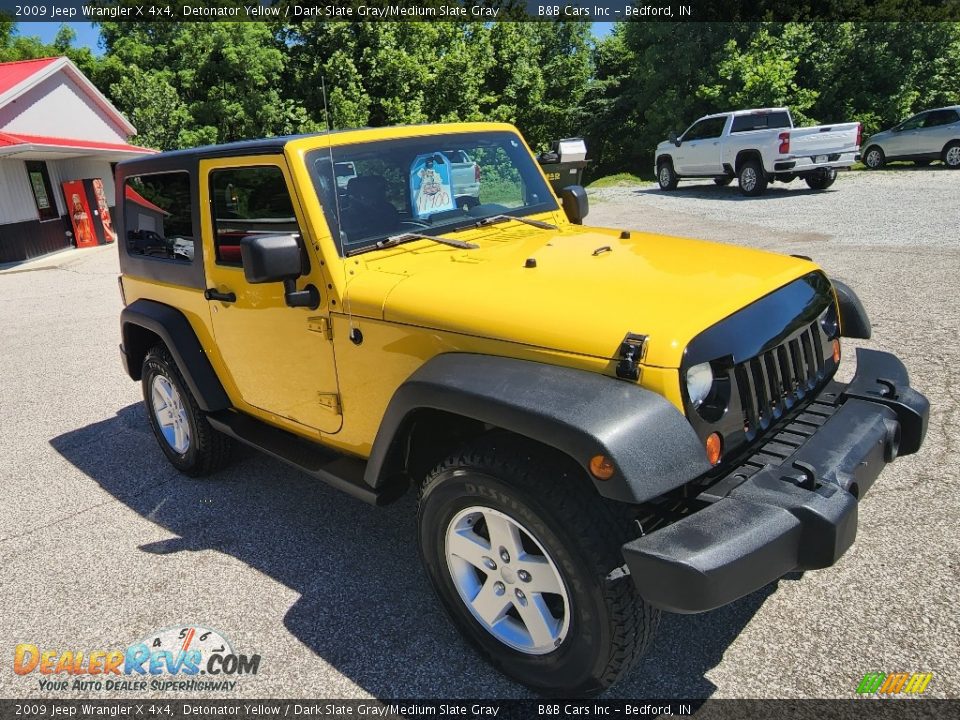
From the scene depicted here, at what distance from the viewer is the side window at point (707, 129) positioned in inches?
672

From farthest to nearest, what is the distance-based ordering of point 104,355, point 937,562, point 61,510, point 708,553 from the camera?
point 104,355 < point 61,510 < point 937,562 < point 708,553

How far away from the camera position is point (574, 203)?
422cm

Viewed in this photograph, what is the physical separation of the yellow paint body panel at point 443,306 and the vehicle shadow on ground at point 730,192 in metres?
13.7

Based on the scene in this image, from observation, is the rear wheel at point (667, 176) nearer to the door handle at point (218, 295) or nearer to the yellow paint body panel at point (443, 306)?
the yellow paint body panel at point (443, 306)

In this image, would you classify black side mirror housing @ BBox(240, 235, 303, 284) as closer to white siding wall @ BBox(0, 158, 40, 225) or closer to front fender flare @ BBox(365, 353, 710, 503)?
front fender flare @ BBox(365, 353, 710, 503)

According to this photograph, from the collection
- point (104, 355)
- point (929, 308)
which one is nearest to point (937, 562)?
point (929, 308)

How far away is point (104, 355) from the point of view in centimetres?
774

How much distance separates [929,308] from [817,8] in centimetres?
2550

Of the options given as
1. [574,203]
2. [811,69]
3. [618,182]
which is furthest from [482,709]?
[811,69]

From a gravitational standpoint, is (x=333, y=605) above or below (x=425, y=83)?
below

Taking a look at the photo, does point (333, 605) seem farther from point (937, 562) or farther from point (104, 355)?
point (104, 355)

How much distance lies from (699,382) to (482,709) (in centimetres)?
139

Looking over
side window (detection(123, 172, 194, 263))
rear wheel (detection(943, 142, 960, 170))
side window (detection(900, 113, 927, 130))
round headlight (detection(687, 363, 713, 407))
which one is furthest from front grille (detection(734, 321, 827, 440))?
side window (detection(900, 113, 927, 130))

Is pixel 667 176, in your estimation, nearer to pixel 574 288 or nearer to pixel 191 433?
pixel 191 433
